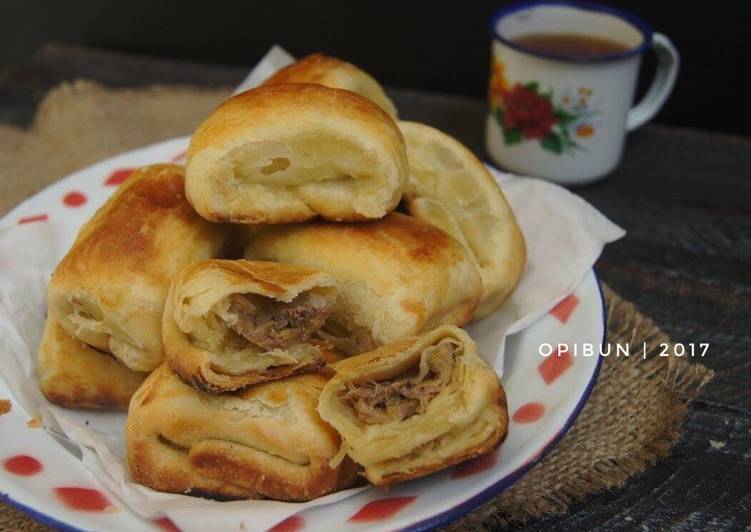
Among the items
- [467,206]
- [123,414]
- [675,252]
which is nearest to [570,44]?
[675,252]

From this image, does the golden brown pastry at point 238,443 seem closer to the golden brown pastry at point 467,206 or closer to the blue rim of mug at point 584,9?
the golden brown pastry at point 467,206

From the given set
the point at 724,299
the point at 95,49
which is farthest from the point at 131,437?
the point at 95,49

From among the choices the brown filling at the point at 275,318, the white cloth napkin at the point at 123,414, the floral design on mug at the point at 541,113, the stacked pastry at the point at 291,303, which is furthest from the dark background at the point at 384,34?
the brown filling at the point at 275,318

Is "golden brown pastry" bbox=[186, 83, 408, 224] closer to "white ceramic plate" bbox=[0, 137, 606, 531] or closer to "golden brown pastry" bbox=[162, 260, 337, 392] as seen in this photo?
"golden brown pastry" bbox=[162, 260, 337, 392]

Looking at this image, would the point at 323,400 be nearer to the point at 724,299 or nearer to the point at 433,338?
the point at 433,338

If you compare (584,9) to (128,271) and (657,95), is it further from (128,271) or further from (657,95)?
(128,271)

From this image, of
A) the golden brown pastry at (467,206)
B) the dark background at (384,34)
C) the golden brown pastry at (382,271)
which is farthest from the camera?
the dark background at (384,34)

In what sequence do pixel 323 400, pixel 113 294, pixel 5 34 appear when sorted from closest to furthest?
pixel 323 400, pixel 113 294, pixel 5 34

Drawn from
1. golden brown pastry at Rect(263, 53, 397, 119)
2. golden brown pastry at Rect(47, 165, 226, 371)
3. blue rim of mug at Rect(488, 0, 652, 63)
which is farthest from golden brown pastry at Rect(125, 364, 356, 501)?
blue rim of mug at Rect(488, 0, 652, 63)
